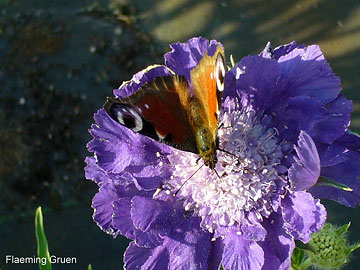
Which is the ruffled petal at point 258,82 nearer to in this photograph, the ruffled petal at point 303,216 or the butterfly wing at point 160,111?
the butterfly wing at point 160,111

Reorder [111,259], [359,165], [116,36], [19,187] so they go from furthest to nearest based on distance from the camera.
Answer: [116,36] < [19,187] < [111,259] < [359,165]

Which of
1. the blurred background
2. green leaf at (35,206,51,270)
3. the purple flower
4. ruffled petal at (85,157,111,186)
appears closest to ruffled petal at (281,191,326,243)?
the purple flower

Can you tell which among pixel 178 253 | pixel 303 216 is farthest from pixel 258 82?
pixel 178 253

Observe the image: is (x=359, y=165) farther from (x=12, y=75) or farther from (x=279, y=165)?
(x=12, y=75)

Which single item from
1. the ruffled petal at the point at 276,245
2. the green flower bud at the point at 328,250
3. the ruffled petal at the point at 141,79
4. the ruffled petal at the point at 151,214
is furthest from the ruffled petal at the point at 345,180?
the ruffled petal at the point at 141,79

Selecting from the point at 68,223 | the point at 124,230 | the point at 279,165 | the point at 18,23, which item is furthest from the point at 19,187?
the point at 279,165

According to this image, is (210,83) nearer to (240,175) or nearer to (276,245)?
(240,175)

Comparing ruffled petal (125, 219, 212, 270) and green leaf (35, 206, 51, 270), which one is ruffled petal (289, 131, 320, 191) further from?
green leaf (35, 206, 51, 270)
